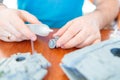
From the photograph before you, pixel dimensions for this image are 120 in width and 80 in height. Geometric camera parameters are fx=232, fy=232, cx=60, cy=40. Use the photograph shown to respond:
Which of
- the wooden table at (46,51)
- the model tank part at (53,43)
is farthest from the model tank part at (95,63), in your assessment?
the model tank part at (53,43)

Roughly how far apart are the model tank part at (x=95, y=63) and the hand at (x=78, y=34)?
13 cm

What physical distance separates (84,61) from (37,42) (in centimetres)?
28

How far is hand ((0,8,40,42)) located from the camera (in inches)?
27.2

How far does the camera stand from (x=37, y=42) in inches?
29.6

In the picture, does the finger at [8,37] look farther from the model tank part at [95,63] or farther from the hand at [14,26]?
the model tank part at [95,63]

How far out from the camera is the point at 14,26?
0.72 meters

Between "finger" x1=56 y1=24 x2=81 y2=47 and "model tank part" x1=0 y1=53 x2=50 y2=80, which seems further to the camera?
"finger" x1=56 y1=24 x2=81 y2=47

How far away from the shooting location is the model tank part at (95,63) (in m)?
0.47

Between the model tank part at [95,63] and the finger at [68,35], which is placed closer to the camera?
the model tank part at [95,63]

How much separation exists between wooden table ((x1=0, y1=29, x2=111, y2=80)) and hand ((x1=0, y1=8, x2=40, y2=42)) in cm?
2

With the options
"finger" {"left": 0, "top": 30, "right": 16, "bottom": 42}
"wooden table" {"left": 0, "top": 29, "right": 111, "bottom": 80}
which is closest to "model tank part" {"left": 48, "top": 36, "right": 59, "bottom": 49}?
"wooden table" {"left": 0, "top": 29, "right": 111, "bottom": 80}

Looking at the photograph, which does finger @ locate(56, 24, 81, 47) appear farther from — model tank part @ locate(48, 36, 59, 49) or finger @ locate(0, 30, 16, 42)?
finger @ locate(0, 30, 16, 42)

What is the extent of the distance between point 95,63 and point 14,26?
325 mm

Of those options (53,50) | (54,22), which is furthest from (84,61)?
(54,22)
